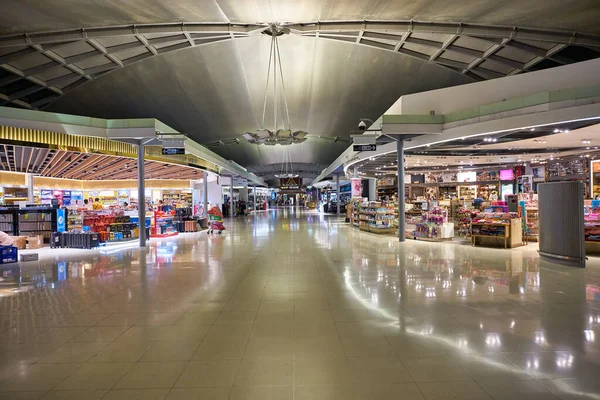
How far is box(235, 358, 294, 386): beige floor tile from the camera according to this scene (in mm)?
2578

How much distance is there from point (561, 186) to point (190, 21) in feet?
40.3

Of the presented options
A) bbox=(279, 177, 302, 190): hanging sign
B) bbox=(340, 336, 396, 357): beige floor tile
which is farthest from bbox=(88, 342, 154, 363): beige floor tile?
bbox=(279, 177, 302, 190): hanging sign

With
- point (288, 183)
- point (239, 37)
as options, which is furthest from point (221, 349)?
point (288, 183)

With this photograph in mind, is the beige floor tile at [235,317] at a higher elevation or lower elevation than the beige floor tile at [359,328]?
lower

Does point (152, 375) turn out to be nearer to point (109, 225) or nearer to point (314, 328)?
point (314, 328)

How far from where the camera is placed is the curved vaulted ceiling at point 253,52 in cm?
1034

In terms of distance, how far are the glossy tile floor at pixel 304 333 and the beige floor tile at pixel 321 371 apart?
0.02m

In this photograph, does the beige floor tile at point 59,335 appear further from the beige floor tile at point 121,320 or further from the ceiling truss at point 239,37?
the ceiling truss at point 239,37

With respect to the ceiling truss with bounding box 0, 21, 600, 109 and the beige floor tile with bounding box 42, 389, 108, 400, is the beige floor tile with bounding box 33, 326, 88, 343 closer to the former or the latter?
the beige floor tile with bounding box 42, 389, 108, 400

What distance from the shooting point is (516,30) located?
39.6ft

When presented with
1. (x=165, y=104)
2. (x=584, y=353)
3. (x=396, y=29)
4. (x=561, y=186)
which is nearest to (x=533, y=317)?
(x=584, y=353)

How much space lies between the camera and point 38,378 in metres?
2.70

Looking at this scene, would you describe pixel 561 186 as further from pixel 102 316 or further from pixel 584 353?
pixel 102 316

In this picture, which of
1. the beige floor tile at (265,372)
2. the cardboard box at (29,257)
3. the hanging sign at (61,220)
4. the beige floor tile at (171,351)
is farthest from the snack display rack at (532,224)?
the hanging sign at (61,220)
